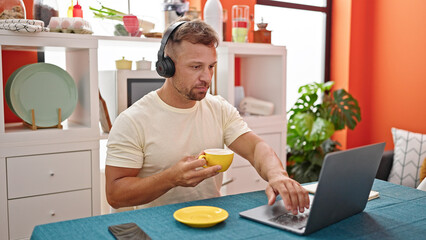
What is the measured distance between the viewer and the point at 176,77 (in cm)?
165

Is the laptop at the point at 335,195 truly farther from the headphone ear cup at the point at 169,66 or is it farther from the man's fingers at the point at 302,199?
the headphone ear cup at the point at 169,66

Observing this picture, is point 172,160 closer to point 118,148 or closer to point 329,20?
point 118,148

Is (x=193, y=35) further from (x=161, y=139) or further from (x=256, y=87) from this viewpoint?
(x=256, y=87)

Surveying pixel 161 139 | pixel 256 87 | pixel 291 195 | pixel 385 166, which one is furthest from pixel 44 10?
pixel 385 166

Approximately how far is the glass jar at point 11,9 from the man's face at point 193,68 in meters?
1.02

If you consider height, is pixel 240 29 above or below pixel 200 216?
above

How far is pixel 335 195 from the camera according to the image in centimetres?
111

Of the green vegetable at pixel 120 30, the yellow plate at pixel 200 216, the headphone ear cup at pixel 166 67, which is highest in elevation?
the green vegetable at pixel 120 30

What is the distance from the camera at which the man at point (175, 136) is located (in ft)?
4.92

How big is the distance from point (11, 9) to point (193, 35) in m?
1.10

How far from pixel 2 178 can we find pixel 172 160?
976 mm

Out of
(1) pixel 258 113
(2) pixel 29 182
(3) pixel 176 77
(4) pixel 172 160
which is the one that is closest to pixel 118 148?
(4) pixel 172 160

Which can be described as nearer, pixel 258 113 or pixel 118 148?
pixel 118 148

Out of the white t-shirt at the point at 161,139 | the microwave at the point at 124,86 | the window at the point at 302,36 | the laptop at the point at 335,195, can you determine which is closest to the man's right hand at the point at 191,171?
the laptop at the point at 335,195
